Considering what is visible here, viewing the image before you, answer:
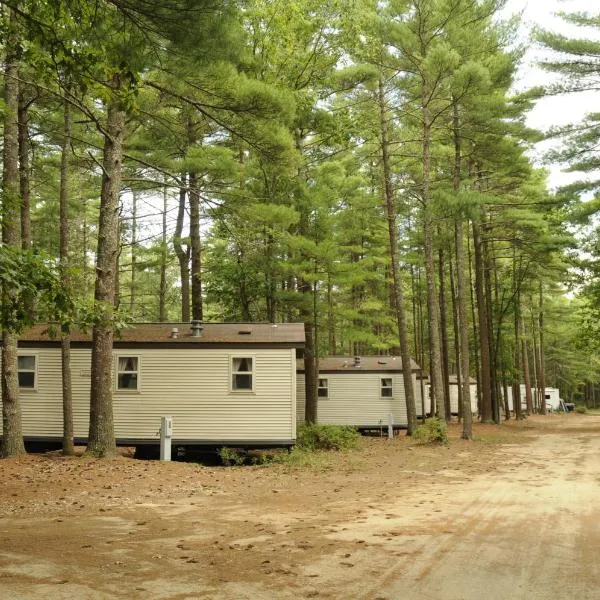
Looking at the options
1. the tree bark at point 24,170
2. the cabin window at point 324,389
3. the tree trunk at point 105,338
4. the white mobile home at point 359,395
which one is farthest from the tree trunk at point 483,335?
the tree bark at point 24,170

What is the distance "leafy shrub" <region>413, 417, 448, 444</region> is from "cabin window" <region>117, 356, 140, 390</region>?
7796 millimetres

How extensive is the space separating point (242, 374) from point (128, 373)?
2.67 metres

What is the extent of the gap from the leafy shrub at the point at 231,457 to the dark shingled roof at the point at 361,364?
7193 mm

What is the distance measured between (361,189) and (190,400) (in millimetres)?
10011

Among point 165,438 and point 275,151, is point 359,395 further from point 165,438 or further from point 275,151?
point 275,151

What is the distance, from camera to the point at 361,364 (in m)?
22.7

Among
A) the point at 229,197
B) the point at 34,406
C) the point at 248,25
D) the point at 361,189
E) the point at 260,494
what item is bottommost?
the point at 260,494

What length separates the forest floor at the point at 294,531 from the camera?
445cm

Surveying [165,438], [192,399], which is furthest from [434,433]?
[165,438]

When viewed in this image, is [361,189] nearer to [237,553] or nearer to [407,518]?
[407,518]

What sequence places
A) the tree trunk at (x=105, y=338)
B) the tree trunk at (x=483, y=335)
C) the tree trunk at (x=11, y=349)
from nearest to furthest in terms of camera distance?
the tree trunk at (x=11, y=349)
the tree trunk at (x=105, y=338)
the tree trunk at (x=483, y=335)

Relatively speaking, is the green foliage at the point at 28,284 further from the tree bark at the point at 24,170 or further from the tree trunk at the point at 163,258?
the tree trunk at the point at 163,258

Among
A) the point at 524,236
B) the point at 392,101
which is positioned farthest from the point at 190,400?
the point at 524,236

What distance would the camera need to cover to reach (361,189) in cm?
2070
